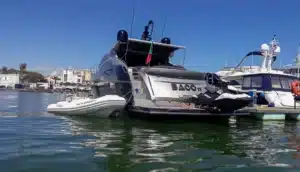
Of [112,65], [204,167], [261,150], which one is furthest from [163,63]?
[204,167]

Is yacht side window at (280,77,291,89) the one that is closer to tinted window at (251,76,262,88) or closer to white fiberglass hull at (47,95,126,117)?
tinted window at (251,76,262,88)

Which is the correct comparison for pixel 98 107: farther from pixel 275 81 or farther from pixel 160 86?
pixel 275 81

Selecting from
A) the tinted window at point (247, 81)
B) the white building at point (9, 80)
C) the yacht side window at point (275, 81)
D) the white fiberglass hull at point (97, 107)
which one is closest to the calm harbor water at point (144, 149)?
the white fiberglass hull at point (97, 107)

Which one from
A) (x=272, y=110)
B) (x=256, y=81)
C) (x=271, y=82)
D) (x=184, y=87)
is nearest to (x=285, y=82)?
(x=271, y=82)

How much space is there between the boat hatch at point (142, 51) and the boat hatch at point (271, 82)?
5.33 m

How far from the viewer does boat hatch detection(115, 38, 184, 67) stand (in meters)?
14.6

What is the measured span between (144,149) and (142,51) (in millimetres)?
8726

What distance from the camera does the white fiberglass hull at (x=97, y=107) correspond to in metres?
12.6

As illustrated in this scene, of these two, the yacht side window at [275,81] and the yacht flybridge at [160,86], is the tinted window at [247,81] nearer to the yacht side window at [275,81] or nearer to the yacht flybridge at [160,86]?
the yacht side window at [275,81]

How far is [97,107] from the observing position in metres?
13.2

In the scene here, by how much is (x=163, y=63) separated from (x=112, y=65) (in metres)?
2.73

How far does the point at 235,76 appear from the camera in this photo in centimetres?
1989

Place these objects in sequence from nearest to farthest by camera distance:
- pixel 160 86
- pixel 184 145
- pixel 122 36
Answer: pixel 184 145 → pixel 160 86 → pixel 122 36

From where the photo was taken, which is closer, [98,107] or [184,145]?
[184,145]
